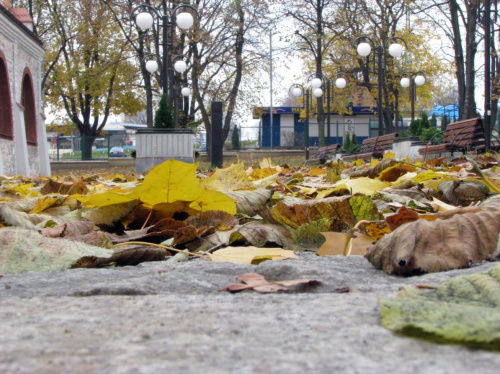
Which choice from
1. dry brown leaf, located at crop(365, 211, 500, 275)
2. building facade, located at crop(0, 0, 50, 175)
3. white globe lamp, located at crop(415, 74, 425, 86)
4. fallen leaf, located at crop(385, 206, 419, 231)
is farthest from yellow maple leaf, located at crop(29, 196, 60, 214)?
white globe lamp, located at crop(415, 74, 425, 86)

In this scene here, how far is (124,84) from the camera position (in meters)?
40.7

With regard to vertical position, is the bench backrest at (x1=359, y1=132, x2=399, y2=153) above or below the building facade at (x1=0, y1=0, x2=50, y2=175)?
below

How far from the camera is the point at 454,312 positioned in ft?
2.16

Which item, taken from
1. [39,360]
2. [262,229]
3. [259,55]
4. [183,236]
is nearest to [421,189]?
[262,229]

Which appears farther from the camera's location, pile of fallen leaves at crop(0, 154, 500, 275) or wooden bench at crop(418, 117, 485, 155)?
wooden bench at crop(418, 117, 485, 155)

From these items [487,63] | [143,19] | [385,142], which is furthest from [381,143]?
[143,19]

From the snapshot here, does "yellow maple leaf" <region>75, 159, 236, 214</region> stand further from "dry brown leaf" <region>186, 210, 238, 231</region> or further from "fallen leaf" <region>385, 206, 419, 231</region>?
"fallen leaf" <region>385, 206, 419, 231</region>

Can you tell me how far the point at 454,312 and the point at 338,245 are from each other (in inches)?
33.7

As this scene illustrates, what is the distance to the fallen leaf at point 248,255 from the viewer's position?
4.49 feet

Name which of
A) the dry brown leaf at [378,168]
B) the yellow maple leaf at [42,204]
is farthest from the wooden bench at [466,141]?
the yellow maple leaf at [42,204]

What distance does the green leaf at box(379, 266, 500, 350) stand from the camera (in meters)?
Answer: 0.57

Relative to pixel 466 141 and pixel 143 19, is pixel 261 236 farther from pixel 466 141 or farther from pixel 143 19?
pixel 143 19

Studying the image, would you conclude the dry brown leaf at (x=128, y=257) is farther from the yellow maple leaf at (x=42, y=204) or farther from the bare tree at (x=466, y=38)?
the bare tree at (x=466, y=38)

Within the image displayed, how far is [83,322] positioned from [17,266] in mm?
632
